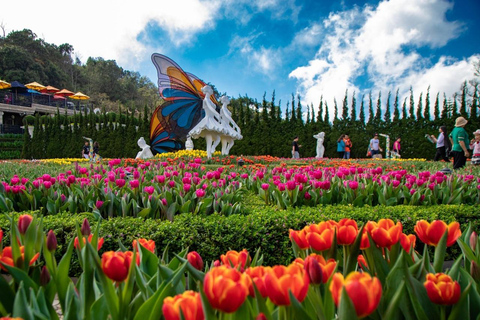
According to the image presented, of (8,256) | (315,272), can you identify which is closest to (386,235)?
(315,272)

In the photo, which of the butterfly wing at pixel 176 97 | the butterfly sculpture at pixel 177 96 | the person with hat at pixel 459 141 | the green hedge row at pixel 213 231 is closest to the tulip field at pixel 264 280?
the green hedge row at pixel 213 231

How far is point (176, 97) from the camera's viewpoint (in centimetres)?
1672

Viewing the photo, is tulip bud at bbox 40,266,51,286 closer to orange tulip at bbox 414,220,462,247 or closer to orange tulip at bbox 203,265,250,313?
orange tulip at bbox 203,265,250,313

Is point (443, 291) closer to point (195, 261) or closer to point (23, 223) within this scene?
point (195, 261)

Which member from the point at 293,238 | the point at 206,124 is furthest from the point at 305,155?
the point at 293,238

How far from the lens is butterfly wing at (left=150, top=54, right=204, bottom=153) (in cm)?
A: 1641

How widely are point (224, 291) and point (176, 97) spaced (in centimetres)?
1664

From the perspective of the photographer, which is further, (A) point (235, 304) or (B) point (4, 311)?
(B) point (4, 311)

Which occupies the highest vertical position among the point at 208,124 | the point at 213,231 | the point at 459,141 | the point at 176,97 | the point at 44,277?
the point at 176,97

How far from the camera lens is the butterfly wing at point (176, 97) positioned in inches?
646

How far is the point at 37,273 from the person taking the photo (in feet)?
4.12

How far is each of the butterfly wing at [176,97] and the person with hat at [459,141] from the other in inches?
465

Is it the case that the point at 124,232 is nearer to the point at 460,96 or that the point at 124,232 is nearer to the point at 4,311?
the point at 4,311

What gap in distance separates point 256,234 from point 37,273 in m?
1.84
